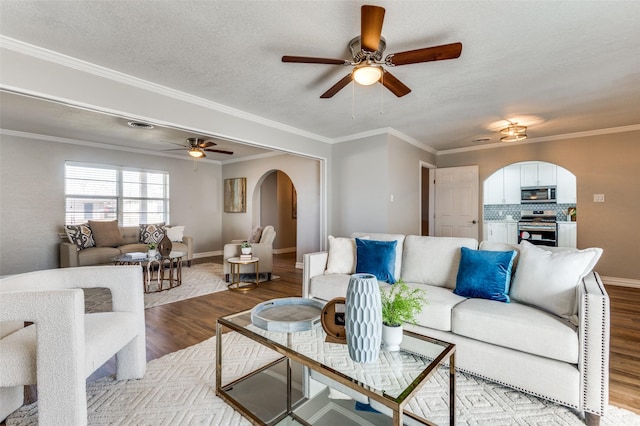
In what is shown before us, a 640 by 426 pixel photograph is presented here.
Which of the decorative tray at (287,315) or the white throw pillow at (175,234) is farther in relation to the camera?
the white throw pillow at (175,234)

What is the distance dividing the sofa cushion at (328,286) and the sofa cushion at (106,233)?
449cm

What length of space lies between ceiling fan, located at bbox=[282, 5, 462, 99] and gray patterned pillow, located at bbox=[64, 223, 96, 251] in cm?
513

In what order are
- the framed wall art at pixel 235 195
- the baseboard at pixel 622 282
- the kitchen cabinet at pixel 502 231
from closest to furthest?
the baseboard at pixel 622 282, the kitchen cabinet at pixel 502 231, the framed wall art at pixel 235 195

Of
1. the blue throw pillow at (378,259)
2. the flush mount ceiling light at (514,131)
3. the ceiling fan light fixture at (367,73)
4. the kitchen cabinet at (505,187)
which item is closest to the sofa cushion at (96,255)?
the blue throw pillow at (378,259)

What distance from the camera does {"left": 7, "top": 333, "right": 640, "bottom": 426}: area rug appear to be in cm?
164

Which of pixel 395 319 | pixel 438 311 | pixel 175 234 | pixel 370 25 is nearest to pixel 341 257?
pixel 438 311

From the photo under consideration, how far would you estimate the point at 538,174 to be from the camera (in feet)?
22.2

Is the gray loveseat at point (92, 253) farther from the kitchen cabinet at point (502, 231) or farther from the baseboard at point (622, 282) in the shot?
the baseboard at point (622, 282)

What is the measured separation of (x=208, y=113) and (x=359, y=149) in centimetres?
254

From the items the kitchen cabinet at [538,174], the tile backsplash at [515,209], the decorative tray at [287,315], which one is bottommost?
the decorative tray at [287,315]

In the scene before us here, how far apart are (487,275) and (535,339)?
0.57 metres

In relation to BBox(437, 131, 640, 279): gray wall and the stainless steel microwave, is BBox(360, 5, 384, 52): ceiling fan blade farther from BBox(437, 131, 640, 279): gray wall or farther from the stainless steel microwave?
the stainless steel microwave

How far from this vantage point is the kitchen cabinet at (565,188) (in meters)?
6.32

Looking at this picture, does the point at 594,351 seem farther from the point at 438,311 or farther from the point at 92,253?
the point at 92,253
